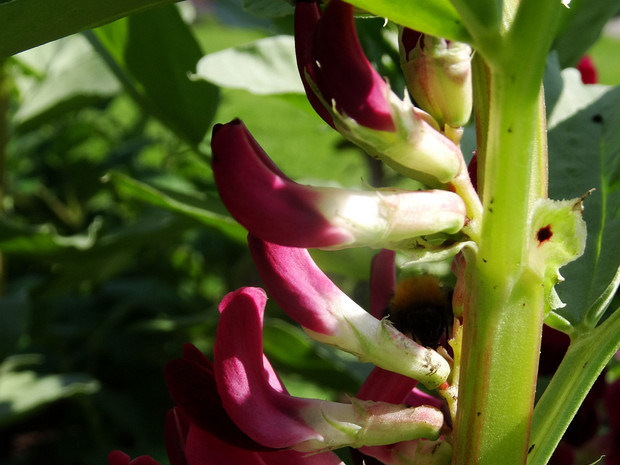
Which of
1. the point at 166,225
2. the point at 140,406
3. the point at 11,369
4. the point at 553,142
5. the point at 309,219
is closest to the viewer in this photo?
the point at 309,219

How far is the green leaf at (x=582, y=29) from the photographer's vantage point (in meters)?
1.23

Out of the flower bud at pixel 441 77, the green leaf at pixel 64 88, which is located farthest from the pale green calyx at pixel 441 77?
the green leaf at pixel 64 88

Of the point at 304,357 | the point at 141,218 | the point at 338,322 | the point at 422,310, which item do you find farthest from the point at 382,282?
the point at 141,218

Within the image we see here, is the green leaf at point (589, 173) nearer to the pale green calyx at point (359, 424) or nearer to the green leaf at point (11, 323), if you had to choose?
the pale green calyx at point (359, 424)

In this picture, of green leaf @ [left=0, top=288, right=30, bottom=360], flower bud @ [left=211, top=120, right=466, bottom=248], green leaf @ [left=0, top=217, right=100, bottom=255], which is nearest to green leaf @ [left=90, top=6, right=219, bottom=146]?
green leaf @ [left=0, top=217, right=100, bottom=255]

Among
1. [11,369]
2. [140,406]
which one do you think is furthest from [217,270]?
[11,369]

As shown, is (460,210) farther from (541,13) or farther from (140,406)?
(140,406)

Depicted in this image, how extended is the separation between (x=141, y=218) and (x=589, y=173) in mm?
1576

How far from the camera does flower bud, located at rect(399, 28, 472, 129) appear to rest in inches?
20.5

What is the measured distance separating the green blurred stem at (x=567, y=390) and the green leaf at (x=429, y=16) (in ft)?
0.82

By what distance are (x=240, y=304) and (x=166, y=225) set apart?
3.42 ft

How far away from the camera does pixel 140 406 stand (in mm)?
2012

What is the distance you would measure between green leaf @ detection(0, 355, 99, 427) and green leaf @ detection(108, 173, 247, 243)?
37 centimetres

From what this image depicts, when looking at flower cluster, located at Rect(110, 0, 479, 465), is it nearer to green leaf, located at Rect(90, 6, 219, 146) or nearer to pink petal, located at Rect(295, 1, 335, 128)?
pink petal, located at Rect(295, 1, 335, 128)
